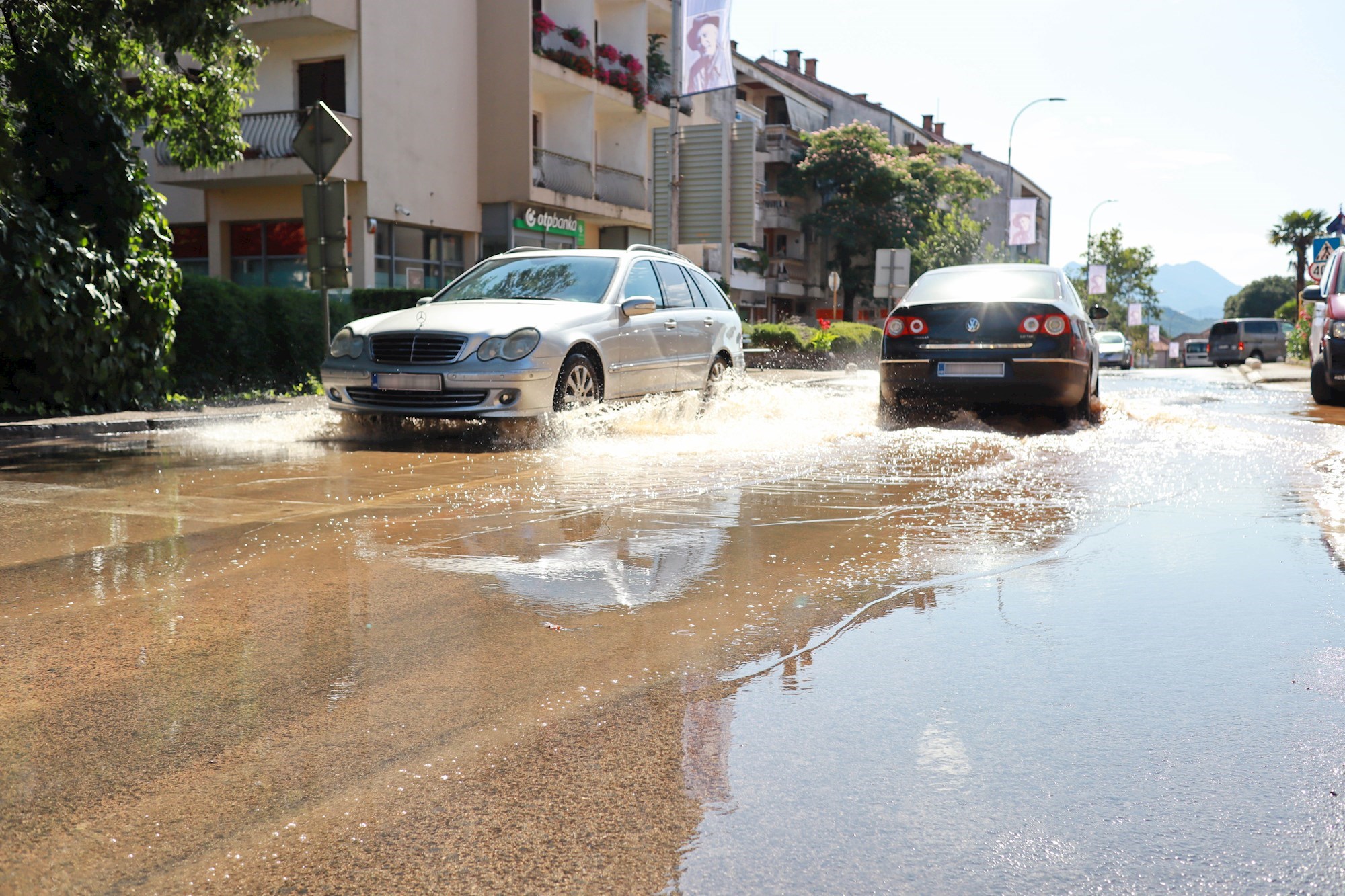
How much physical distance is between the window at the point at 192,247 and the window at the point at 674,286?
19245 mm

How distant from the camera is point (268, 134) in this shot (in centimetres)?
2606

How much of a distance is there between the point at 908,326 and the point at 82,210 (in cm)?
794

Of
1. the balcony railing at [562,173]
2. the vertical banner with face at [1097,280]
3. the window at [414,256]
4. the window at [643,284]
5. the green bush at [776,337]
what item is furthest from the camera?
the vertical banner with face at [1097,280]

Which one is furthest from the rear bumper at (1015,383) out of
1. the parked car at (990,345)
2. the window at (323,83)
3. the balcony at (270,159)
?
the window at (323,83)

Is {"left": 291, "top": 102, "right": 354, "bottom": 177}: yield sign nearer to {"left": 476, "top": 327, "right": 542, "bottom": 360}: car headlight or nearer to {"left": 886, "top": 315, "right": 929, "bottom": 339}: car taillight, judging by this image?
{"left": 476, "top": 327, "right": 542, "bottom": 360}: car headlight

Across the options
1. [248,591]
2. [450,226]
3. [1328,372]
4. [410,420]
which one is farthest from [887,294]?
[248,591]

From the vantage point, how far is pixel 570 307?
10398 mm

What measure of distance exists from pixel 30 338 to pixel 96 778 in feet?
32.1

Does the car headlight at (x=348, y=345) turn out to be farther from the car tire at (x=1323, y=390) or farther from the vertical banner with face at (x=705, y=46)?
the vertical banner with face at (x=705, y=46)

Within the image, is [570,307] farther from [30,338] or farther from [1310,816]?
[1310,816]

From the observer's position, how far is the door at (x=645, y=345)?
35.4ft

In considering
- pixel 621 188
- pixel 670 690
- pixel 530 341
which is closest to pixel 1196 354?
pixel 621 188

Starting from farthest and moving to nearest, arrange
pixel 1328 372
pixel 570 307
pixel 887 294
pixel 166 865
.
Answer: pixel 887 294 → pixel 1328 372 → pixel 570 307 → pixel 166 865

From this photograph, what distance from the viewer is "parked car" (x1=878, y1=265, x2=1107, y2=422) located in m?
11.0
